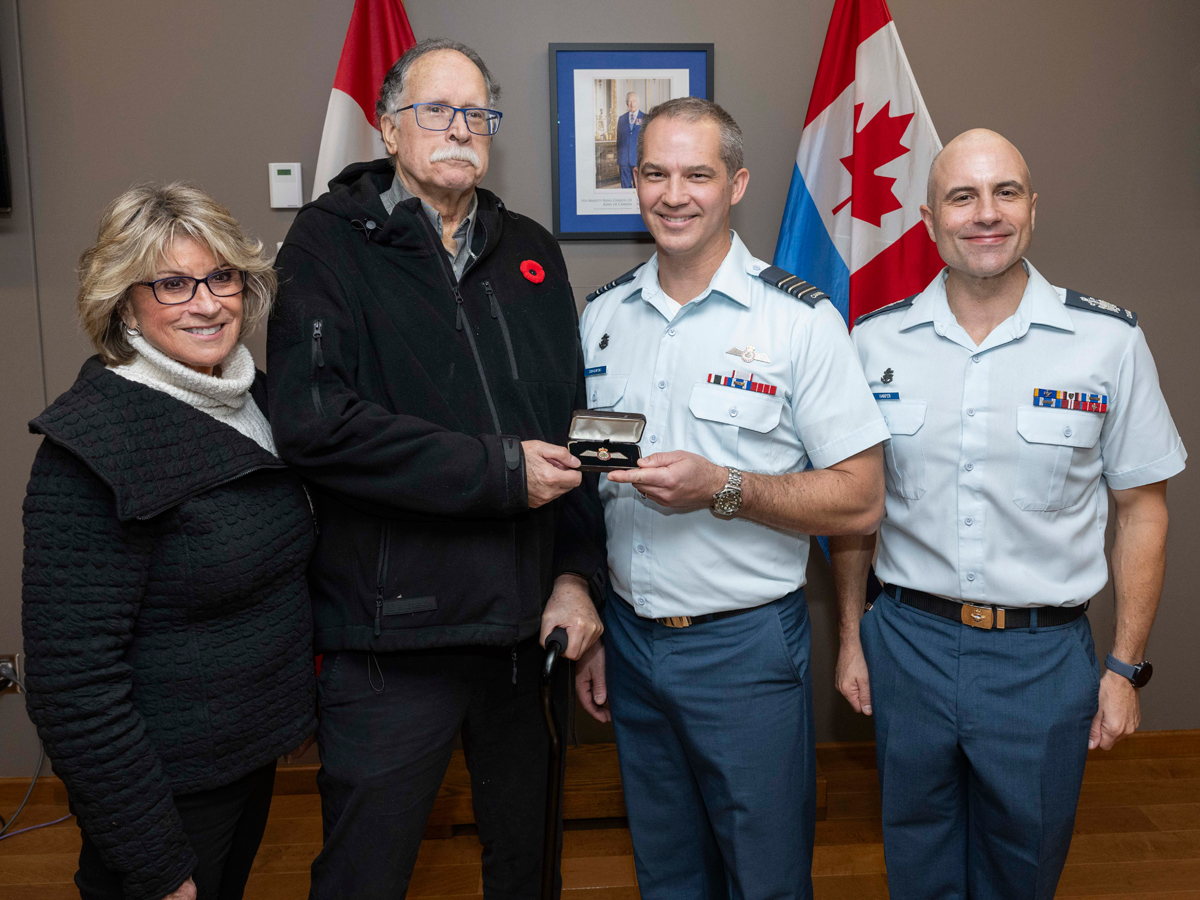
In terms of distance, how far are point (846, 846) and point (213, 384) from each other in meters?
2.10

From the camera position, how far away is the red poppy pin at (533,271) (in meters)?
1.54

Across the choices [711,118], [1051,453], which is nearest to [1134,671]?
[1051,453]

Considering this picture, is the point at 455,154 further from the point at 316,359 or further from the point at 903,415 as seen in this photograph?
the point at 903,415

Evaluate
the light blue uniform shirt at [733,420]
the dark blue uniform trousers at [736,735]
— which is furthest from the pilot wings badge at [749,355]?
the dark blue uniform trousers at [736,735]

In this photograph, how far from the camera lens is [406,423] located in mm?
1283

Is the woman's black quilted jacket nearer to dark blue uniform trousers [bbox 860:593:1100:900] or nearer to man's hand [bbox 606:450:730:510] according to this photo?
man's hand [bbox 606:450:730:510]

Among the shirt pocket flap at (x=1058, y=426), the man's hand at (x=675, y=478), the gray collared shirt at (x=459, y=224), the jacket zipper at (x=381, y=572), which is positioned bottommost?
the jacket zipper at (x=381, y=572)

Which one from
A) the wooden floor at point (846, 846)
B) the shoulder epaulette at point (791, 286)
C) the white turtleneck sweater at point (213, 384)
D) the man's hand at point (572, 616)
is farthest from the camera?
the wooden floor at point (846, 846)

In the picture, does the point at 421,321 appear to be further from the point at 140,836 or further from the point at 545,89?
the point at 545,89

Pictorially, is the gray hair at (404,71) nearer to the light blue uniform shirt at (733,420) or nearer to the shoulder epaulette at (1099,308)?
the light blue uniform shirt at (733,420)

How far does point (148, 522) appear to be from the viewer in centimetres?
116

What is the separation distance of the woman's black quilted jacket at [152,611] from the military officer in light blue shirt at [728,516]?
629mm

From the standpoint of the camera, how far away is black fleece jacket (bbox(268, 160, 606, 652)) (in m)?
1.27

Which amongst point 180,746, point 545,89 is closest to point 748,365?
point 180,746
